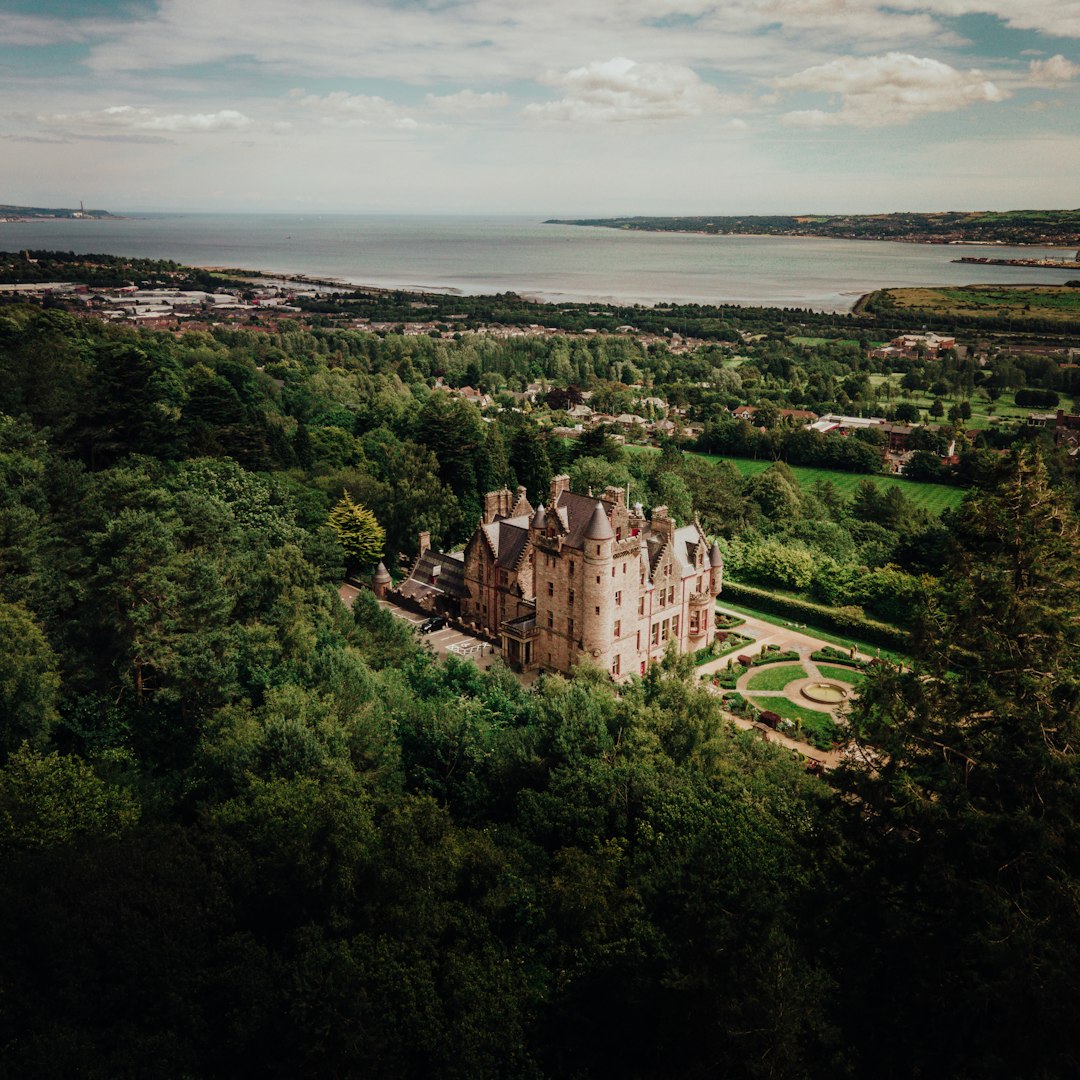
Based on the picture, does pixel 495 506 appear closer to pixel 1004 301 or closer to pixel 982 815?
pixel 982 815

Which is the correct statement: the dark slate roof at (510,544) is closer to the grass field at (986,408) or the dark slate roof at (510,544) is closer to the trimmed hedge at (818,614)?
the trimmed hedge at (818,614)

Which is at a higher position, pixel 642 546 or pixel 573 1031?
pixel 642 546

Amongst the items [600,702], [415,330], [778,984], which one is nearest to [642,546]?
[600,702]

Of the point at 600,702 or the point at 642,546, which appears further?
the point at 642,546

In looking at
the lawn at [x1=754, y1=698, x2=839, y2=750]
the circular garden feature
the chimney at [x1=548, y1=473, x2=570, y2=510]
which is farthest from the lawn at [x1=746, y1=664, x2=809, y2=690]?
the chimney at [x1=548, y1=473, x2=570, y2=510]

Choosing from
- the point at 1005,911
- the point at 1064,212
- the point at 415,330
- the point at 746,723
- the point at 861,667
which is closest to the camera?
the point at 1005,911

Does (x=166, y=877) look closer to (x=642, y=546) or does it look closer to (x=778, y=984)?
(x=778, y=984)
